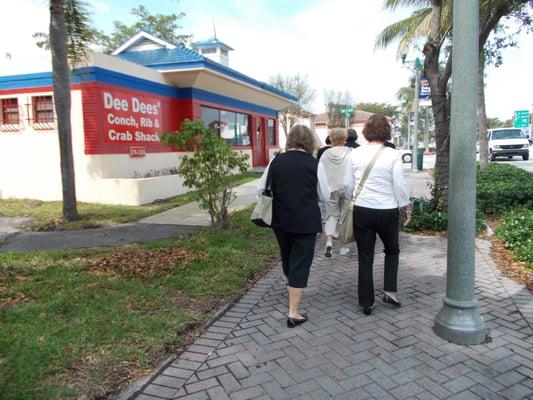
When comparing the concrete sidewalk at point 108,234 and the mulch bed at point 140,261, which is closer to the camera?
the mulch bed at point 140,261

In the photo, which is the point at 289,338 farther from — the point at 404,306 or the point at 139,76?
the point at 139,76

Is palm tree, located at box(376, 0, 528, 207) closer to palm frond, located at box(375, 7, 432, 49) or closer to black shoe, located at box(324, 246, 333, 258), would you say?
black shoe, located at box(324, 246, 333, 258)

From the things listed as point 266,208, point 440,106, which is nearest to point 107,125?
point 440,106

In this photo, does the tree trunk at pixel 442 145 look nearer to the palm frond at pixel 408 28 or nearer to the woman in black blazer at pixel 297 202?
the woman in black blazer at pixel 297 202

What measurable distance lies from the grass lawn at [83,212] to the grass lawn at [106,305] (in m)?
1.96

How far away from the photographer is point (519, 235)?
6594 millimetres

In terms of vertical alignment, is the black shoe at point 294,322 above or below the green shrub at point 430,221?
below

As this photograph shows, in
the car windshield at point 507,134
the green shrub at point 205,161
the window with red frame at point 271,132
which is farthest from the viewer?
the car windshield at point 507,134

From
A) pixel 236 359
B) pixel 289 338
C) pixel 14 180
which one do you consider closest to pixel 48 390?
pixel 236 359

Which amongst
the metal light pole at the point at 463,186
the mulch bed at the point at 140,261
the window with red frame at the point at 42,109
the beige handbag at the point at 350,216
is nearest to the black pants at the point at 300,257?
the beige handbag at the point at 350,216

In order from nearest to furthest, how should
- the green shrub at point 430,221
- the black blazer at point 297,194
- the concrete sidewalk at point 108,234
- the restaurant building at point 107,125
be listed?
the black blazer at point 297,194 < the concrete sidewalk at point 108,234 < the green shrub at point 430,221 < the restaurant building at point 107,125

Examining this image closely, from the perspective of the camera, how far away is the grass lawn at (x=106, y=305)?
10.4 ft

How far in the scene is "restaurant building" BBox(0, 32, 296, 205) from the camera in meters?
11.5

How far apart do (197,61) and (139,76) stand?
6.44 feet
